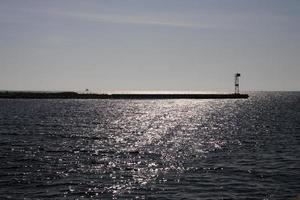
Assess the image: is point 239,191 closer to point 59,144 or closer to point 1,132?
point 59,144

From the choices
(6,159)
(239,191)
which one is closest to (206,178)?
(239,191)

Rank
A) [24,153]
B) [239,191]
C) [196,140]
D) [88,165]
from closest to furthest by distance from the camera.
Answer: [239,191] → [88,165] → [24,153] → [196,140]

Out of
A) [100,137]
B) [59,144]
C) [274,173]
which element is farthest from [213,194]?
[100,137]

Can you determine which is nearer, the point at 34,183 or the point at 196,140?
the point at 34,183

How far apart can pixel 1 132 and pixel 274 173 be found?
46025 mm

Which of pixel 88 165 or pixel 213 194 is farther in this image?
pixel 88 165

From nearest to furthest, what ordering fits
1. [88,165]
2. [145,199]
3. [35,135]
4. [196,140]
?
[145,199] → [88,165] → [196,140] → [35,135]

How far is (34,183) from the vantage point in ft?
110

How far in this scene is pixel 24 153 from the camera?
48094 mm

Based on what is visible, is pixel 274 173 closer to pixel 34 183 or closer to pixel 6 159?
pixel 34 183

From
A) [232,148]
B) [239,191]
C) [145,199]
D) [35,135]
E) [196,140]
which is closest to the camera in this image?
[145,199]

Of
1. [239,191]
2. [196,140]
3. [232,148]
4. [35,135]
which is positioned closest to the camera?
[239,191]

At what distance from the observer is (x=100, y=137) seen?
6875 cm

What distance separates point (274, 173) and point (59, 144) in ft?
92.9
